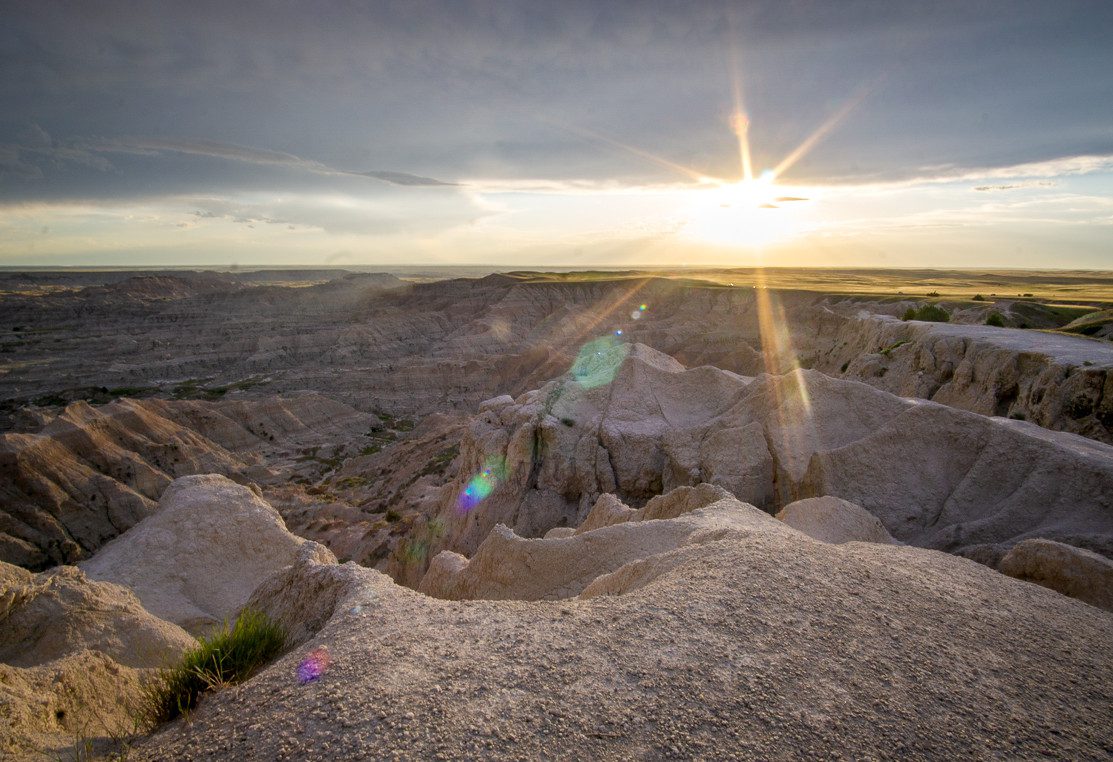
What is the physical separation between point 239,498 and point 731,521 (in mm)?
12974

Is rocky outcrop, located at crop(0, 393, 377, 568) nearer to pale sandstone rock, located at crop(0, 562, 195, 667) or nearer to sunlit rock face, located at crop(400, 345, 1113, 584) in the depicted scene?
sunlit rock face, located at crop(400, 345, 1113, 584)

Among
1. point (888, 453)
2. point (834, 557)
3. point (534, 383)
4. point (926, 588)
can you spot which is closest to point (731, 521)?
point (834, 557)

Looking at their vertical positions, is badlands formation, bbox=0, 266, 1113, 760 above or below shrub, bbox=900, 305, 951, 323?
below

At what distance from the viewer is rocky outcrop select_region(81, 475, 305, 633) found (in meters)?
12.9

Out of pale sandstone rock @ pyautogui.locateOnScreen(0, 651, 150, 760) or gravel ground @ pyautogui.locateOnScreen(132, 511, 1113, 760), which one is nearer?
gravel ground @ pyautogui.locateOnScreen(132, 511, 1113, 760)

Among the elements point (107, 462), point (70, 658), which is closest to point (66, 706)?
point (70, 658)

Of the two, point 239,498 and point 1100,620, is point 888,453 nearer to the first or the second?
point 1100,620

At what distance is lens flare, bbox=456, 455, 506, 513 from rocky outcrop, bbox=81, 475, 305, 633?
603 cm

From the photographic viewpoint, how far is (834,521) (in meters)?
10.9

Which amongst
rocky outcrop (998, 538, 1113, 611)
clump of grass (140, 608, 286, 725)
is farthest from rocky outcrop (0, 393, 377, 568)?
rocky outcrop (998, 538, 1113, 611)

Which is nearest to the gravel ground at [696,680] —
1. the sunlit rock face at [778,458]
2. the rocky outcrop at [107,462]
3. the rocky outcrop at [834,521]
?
the rocky outcrop at [834,521]

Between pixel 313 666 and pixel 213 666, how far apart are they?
1.30 metres

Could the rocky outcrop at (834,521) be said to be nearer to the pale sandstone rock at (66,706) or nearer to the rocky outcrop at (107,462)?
the pale sandstone rock at (66,706)

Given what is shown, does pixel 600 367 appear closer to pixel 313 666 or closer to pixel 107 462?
pixel 313 666
